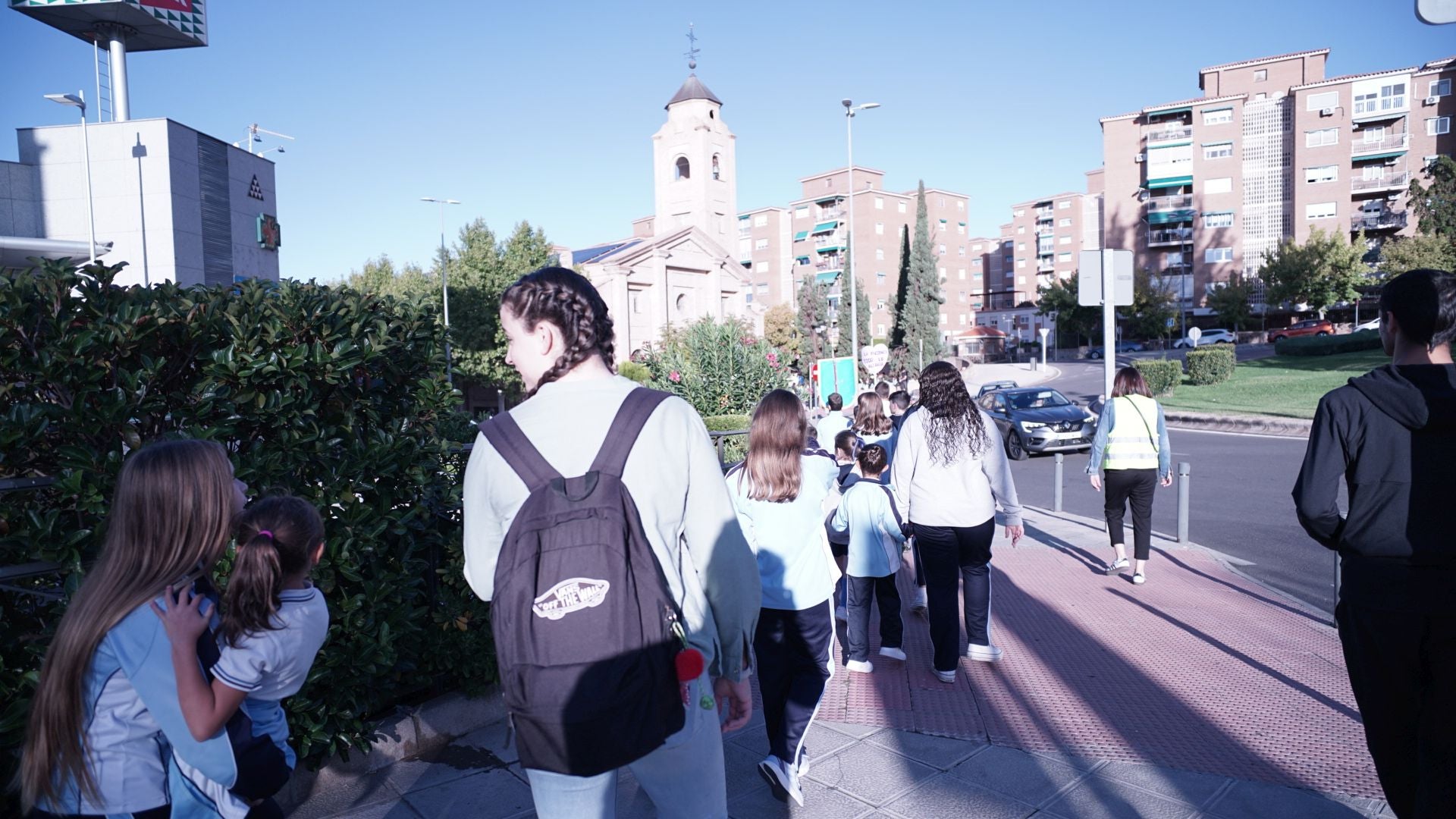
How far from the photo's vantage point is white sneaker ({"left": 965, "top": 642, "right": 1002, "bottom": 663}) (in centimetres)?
523

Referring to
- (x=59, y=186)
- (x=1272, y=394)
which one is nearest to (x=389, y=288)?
(x=59, y=186)

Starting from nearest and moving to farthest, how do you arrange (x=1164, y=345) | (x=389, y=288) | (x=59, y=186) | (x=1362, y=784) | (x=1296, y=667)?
(x=1362, y=784) < (x=1296, y=667) < (x=59, y=186) < (x=389, y=288) < (x=1164, y=345)

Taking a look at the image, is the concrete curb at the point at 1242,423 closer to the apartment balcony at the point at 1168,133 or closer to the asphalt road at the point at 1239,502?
the asphalt road at the point at 1239,502

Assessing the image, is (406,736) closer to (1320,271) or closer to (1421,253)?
(1421,253)

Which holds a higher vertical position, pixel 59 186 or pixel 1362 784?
pixel 59 186

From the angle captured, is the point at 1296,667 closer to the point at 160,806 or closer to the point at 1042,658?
the point at 1042,658

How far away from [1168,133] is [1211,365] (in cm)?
4398

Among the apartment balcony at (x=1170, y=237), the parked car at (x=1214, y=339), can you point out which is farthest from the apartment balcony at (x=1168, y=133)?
the parked car at (x=1214, y=339)

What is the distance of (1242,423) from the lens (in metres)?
20.4

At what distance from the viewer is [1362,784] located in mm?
3564

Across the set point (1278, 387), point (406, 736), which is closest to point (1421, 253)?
point (1278, 387)

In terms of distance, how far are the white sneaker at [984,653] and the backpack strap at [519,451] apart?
4.10 meters

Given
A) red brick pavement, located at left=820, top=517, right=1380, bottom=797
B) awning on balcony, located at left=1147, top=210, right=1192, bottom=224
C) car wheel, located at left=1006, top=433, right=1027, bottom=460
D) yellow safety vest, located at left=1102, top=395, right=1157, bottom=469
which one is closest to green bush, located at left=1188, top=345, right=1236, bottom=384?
car wheel, located at left=1006, top=433, right=1027, bottom=460

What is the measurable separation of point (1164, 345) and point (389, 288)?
176ft
